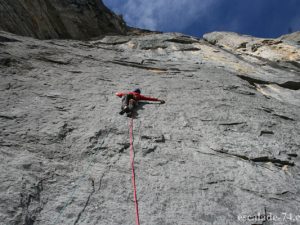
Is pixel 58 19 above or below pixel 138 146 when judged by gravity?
above

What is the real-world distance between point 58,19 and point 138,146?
42.5 ft

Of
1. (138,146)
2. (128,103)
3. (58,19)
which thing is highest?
(58,19)

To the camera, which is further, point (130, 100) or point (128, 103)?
point (130, 100)

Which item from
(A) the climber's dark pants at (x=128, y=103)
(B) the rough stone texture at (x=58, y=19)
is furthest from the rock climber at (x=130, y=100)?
(B) the rough stone texture at (x=58, y=19)

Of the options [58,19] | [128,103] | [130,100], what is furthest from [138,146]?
[58,19]

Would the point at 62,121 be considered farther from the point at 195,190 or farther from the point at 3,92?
the point at 195,190

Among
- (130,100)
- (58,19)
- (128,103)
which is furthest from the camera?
(58,19)

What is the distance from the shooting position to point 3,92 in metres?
6.13

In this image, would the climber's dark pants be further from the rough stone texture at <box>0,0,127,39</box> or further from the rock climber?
the rough stone texture at <box>0,0,127,39</box>

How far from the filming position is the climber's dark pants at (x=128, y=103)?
20.4 ft

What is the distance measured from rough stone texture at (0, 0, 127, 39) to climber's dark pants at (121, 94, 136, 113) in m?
8.65

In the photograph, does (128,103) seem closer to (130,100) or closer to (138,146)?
(130,100)

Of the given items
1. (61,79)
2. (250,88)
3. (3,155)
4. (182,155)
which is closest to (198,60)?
(250,88)

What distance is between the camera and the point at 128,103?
249 inches
